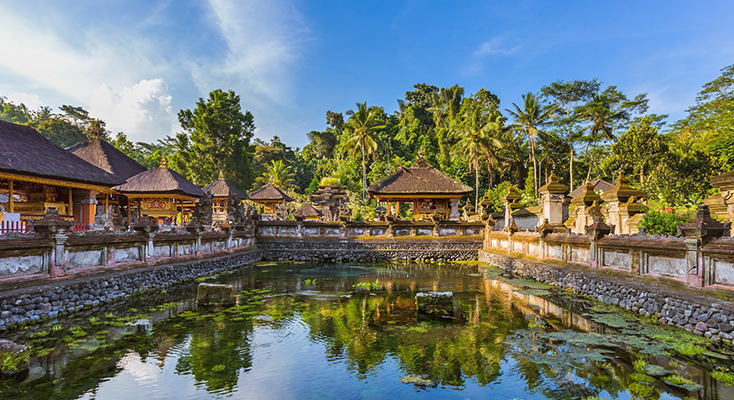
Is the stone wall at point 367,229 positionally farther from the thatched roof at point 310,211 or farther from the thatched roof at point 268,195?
the thatched roof at point 268,195

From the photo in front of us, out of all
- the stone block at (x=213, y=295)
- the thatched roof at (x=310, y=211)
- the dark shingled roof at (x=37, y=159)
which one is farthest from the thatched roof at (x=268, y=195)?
the stone block at (x=213, y=295)

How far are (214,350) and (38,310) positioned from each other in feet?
14.8

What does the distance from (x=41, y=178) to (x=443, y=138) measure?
44.6 meters

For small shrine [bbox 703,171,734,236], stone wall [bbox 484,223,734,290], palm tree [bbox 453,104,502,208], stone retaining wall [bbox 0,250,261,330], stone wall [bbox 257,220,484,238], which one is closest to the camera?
stone wall [bbox 484,223,734,290]

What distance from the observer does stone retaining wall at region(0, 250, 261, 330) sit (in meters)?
7.75

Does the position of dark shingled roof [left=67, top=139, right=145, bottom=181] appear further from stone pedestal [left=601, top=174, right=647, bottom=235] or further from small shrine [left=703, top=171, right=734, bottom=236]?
small shrine [left=703, top=171, right=734, bottom=236]

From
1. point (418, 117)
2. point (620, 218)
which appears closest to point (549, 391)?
point (620, 218)

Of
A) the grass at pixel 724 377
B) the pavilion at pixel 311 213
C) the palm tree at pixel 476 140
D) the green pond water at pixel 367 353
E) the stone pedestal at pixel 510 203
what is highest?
the palm tree at pixel 476 140

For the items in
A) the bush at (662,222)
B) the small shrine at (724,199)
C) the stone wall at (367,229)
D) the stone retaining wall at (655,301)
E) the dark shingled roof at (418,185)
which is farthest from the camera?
the dark shingled roof at (418,185)

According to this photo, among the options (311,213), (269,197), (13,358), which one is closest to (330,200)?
(311,213)

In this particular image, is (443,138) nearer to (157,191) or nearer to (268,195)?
(268,195)

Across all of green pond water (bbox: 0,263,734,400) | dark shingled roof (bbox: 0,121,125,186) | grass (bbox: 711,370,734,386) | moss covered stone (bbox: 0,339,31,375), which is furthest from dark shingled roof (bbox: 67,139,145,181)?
grass (bbox: 711,370,734,386)

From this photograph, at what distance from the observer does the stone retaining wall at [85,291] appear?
7746 mm

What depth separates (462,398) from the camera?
5.09 meters
